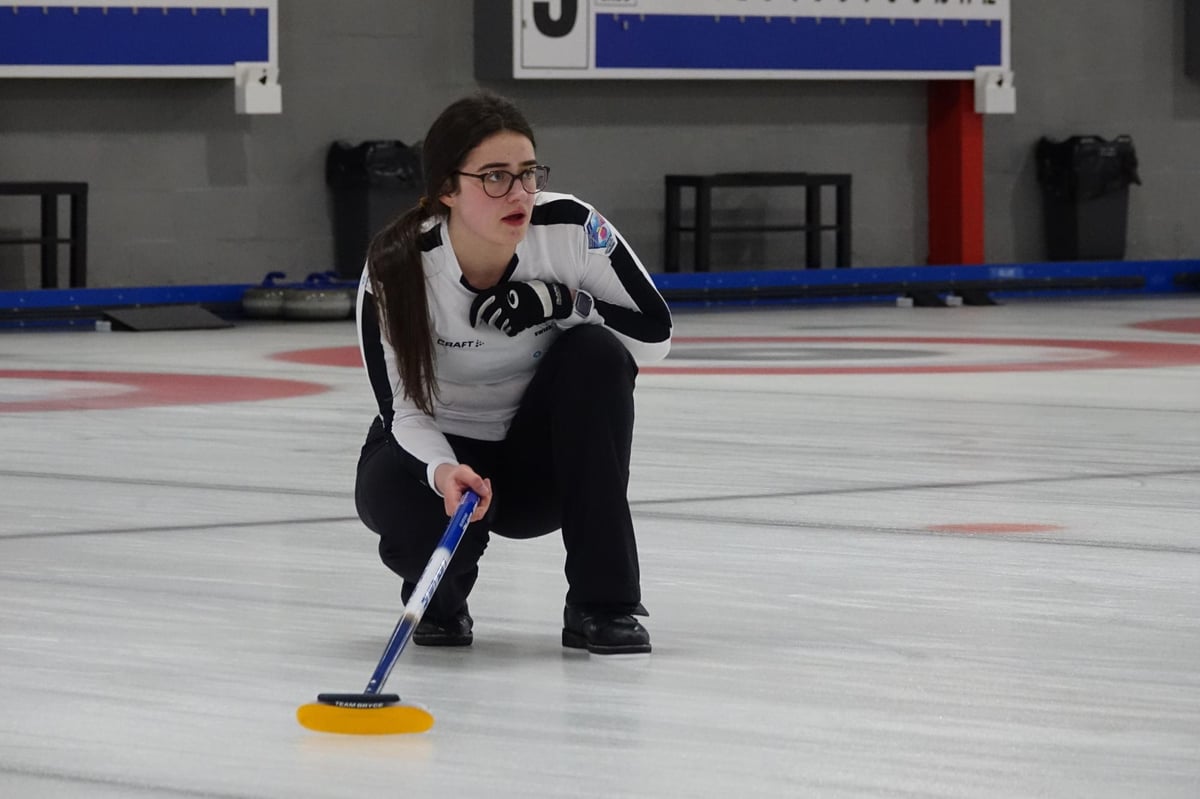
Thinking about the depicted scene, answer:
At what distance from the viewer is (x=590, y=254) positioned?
2943 mm

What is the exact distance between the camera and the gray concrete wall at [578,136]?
34.1ft

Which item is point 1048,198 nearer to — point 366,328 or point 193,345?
point 193,345

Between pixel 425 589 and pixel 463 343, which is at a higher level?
pixel 463 343

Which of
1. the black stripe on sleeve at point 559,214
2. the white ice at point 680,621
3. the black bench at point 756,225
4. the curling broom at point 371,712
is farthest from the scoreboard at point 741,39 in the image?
the curling broom at point 371,712

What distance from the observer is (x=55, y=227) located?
9914 millimetres

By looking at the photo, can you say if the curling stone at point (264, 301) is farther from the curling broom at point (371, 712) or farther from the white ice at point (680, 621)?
the curling broom at point (371, 712)

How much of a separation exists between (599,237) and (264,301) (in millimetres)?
7477

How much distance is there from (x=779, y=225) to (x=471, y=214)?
953 cm

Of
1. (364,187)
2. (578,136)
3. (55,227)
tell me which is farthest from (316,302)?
(578,136)

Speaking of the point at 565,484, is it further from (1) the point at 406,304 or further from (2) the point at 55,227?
(2) the point at 55,227

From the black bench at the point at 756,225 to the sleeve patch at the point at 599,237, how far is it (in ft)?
28.3

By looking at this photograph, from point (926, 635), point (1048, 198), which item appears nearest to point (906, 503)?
point (926, 635)

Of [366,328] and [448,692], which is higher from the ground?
[366,328]

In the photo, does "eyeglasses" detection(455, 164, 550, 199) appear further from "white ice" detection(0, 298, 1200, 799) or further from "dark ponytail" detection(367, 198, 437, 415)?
"white ice" detection(0, 298, 1200, 799)
